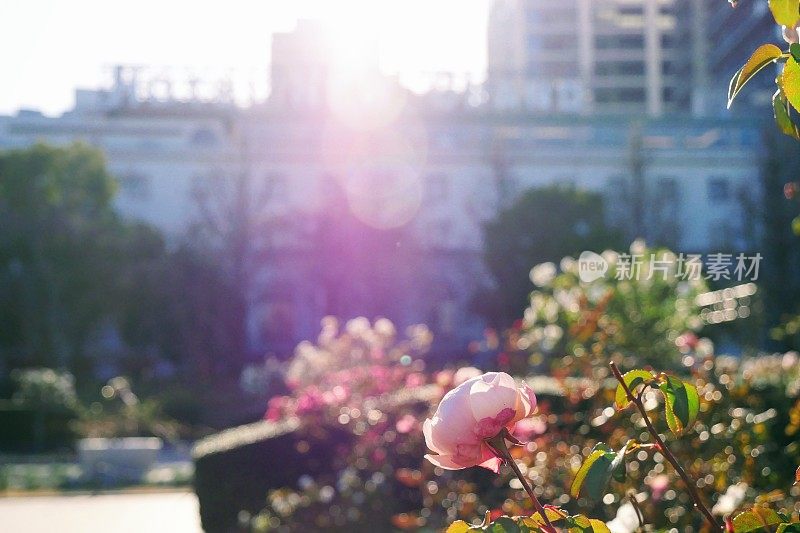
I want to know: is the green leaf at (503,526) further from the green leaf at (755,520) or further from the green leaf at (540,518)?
the green leaf at (755,520)

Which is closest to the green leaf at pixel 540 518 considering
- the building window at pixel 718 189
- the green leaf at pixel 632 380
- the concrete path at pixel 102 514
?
the green leaf at pixel 632 380

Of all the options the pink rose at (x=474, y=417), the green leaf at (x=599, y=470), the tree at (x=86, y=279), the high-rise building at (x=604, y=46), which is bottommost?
the tree at (x=86, y=279)

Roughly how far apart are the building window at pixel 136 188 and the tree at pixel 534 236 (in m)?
14.4

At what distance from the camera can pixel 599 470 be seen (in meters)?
1.82

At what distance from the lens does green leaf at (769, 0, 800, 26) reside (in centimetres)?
175

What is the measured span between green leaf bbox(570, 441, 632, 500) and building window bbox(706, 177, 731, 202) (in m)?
44.1

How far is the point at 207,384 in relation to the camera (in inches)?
1220

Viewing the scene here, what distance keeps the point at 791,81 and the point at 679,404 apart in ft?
1.89

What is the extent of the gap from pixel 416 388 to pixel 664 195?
34226mm

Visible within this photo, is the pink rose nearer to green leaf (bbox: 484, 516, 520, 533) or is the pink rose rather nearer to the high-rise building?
green leaf (bbox: 484, 516, 520, 533)

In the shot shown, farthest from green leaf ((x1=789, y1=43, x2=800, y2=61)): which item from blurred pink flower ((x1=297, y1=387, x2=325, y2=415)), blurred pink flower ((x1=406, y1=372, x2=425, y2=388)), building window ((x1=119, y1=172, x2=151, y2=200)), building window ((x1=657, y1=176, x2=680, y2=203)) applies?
building window ((x1=119, y1=172, x2=151, y2=200))

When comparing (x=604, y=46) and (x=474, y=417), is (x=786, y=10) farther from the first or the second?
(x=604, y=46)

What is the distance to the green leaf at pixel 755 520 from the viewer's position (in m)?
1.82

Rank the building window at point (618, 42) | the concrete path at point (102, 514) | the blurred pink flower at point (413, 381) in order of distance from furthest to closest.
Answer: the building window at point (618, 42), the concrete path at point (102, 514), the blurred pink flower at point (413, 381)
